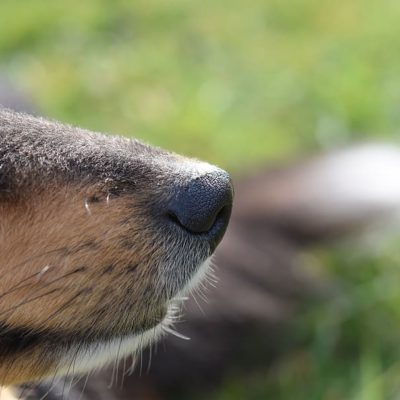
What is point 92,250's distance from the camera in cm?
270

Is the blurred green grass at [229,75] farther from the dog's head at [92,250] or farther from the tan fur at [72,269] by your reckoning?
the tan fur at [72,269]

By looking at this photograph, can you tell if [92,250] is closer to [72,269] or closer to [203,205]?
[72,269]

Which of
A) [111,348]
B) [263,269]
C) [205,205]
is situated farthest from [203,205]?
[263,269]

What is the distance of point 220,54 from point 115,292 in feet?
17.3

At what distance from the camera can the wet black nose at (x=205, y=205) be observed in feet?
8.94

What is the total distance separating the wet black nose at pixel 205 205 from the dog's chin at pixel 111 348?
127 mm

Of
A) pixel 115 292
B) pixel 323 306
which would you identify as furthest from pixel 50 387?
pixel 323 306

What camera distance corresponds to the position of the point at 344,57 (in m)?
7.41

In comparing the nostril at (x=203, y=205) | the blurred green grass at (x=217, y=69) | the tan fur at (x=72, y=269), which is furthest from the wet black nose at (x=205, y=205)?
the blurred green grass at (x=217, y=69)

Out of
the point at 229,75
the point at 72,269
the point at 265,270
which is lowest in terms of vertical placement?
the point at 265,270

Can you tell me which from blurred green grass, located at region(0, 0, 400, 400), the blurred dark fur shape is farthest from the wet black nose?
blurred green grass, located at region(0, 0, 400, 400)

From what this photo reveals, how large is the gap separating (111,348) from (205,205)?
1.86ft

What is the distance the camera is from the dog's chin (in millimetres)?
2766

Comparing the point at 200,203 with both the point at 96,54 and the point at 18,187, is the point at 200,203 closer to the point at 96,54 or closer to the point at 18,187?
the point at 18,187
